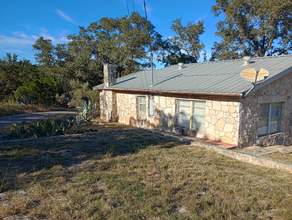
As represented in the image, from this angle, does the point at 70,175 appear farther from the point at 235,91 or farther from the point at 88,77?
the point at 88,77

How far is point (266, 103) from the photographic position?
901 cm

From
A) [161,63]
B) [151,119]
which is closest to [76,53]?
[161,63]

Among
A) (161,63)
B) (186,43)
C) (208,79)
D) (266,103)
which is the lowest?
(266,103)

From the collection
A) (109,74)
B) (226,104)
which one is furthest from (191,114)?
(109,74)

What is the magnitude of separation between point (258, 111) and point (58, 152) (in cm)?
731

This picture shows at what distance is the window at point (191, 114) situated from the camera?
31.2 feet

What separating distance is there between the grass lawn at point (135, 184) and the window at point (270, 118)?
3663 mm

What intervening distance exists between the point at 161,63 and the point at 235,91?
22.2m

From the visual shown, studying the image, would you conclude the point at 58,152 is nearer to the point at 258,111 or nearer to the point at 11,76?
the point at 258,111

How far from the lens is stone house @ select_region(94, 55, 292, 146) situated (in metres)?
8.16

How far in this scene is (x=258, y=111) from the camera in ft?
28.5

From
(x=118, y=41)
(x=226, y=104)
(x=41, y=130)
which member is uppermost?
(x=118, y=41)

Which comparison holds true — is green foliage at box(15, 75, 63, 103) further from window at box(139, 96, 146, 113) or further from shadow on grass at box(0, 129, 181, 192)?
shadow on grass at box(0, 129, 181, 192)

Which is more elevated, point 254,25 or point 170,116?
point 254,25
